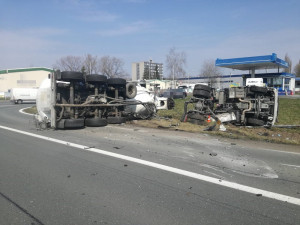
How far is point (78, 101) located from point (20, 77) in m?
62.2

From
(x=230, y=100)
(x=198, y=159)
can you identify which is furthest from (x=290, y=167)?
(x=230, y=100)

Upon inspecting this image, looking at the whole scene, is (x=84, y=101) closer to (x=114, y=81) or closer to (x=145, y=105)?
(x=114, y=81)

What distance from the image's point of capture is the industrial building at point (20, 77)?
64.1 m

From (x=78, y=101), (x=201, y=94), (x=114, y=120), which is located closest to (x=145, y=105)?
(x=114, y=120)

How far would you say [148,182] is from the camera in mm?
4355

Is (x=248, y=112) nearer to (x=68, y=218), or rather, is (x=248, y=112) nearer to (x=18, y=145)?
(x=18, y=145)

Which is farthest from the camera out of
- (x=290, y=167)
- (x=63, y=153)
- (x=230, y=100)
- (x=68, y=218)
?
(x=230, y=100)

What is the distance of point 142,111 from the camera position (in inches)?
486

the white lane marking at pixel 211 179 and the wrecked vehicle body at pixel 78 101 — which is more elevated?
the wrecked vehicle body at pixel 78 101

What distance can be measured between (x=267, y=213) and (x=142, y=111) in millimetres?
9264

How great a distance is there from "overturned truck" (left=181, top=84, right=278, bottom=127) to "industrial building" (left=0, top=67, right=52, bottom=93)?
59.6 meters

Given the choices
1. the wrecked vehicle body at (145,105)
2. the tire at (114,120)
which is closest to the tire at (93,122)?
the tire at (114,120)

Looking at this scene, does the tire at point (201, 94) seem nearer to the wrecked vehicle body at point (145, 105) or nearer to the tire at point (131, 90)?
→ the wrecked vehicle body at point (145, 105)

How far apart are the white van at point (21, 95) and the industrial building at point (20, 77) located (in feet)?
90.2
